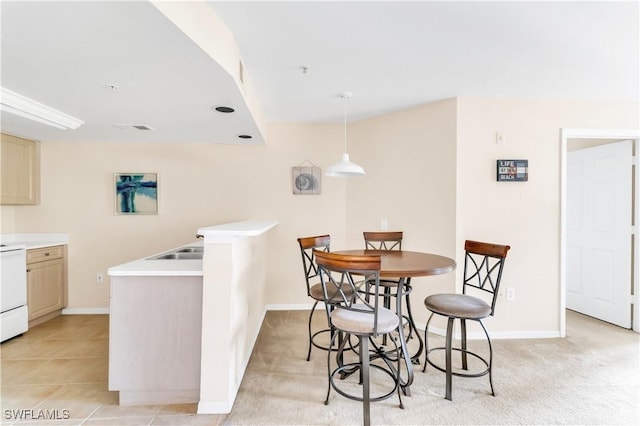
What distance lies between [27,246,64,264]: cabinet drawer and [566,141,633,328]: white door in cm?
614

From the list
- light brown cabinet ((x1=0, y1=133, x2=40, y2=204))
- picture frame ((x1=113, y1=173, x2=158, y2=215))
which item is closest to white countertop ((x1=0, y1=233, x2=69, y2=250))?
light brown cabinet ((x1=0, y1=133, x2=40, y2=204))

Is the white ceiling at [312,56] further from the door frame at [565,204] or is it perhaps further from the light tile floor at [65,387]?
the light tile floor at [65,387]

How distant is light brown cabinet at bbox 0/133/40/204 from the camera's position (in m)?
3.18

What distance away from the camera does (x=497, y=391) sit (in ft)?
6.72

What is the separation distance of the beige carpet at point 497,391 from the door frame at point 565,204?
0.37 meters

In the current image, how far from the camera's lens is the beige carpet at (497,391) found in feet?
5.89

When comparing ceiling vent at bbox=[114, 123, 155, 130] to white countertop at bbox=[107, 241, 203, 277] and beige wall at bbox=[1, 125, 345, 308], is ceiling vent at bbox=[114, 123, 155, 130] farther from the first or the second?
white countertop at bbox=[107, 241, 203, 277]

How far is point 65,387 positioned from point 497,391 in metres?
3.04

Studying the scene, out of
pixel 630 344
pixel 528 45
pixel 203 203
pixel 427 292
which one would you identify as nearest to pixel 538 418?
pixel 427 292

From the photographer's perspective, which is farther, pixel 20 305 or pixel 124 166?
pixel 124 166

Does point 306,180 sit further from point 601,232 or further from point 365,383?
point 601,232

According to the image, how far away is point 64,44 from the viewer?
1.51 metres

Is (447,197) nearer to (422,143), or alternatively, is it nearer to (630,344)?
(422,143)

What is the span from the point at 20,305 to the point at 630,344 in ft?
19.2
